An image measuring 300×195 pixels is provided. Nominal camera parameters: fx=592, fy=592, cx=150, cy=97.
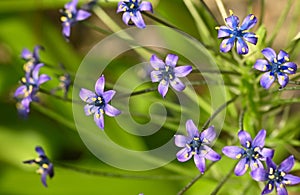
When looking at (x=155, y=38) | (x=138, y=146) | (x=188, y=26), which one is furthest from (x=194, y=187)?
(x=155, y=38)

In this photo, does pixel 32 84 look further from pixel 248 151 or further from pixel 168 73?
pixel 248 151

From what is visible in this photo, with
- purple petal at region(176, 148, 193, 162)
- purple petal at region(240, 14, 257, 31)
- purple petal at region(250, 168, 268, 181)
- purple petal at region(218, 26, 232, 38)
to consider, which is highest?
purple petal at region(240, 14, 257, 31)

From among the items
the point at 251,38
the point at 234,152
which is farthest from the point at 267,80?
the point at 234,152

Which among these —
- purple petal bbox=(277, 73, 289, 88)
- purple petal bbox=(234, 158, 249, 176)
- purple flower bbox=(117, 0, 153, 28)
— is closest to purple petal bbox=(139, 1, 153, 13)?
purple flower bbox=(117, 0, 153, 28)

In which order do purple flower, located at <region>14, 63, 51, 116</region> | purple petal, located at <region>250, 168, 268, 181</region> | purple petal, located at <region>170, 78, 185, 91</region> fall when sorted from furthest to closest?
purple flower, located at <region>14, 63, 51, 116</region>
purple petal, located at <region>170, 78, 185, 91</region>
purple petal, located at <region>250, 168, 268, 181</region>

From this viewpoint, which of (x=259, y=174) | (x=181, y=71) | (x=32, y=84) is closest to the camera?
(x=259, y=174)

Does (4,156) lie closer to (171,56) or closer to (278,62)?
(171,56)

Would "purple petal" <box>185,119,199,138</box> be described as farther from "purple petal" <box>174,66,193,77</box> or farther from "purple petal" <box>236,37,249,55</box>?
"purple petal" <box>236,37,249,55</box>
